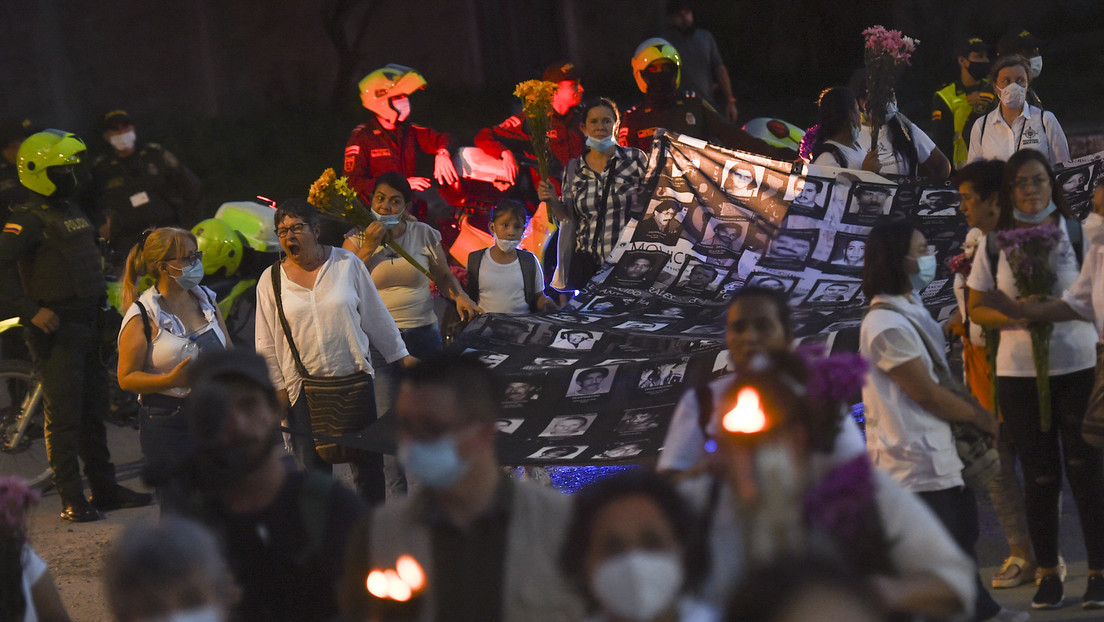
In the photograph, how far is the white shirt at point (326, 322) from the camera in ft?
19.7

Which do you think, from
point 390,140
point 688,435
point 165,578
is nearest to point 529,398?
point 390,140

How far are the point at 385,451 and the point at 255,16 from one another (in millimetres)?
17262

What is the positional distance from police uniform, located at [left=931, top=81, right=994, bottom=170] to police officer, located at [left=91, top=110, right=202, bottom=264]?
5.88 meters

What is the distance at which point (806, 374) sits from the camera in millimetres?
3049

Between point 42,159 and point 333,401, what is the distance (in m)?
2.49

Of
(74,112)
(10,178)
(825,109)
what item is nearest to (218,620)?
(825,109)

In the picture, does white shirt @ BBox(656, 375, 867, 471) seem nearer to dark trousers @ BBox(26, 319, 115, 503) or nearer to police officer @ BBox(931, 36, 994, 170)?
dark trousers @ BBox(26, 319, 115, 503)

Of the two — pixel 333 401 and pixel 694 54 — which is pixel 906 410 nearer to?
pixel 333 401

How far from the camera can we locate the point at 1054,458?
5.27 metres

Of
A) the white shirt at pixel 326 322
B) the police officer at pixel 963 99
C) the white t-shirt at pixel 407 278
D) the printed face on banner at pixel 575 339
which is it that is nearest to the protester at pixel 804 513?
the white shirt at pixel 326 322

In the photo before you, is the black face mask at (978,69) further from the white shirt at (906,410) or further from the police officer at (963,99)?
the white shirt at (906,410)

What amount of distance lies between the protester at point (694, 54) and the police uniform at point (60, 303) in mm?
6833

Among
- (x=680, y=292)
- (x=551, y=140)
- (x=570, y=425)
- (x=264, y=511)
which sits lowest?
(x=570, y=425)

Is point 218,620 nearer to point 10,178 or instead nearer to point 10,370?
point 10,370
